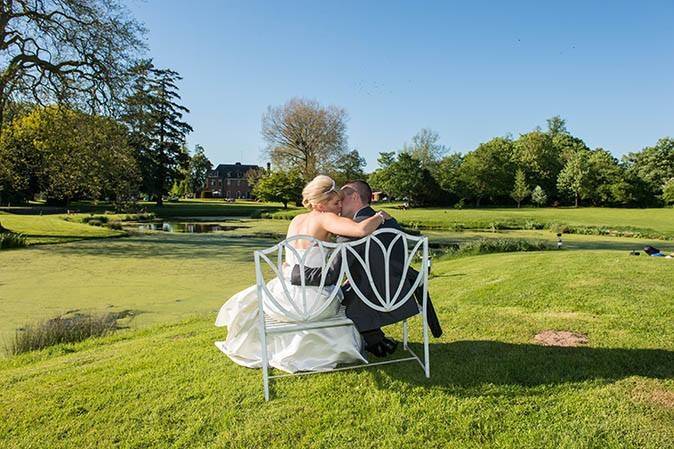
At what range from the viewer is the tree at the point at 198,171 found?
90812 mm

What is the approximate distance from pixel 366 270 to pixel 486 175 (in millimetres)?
50597

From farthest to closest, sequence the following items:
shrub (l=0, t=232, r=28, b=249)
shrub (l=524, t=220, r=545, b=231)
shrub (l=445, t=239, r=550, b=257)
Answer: shrub (l=524, t=220, r=545, b=231) → shrub (l=0, t=232, r=28, b=249) → shrub (l=445, t=239, r=550, b=257)

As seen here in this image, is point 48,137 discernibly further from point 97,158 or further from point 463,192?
point 463,192

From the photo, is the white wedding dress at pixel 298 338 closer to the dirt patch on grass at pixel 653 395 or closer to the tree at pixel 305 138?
the dirt patch on grass at pixel 653 395

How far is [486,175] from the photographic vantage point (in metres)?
50.6

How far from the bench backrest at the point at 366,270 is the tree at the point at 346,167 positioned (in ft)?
134

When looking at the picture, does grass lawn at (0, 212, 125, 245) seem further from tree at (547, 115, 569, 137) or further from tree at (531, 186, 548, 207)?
tree at (547, 115, 569, 137)

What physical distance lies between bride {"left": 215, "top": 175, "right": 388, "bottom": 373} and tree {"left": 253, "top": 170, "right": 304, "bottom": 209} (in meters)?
41.8

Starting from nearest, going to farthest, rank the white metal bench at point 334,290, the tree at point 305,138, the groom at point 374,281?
1. the white metal bench at point 334,290
2. the groom at point 374,281
3. the tree at point 305,138

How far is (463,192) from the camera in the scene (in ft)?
166

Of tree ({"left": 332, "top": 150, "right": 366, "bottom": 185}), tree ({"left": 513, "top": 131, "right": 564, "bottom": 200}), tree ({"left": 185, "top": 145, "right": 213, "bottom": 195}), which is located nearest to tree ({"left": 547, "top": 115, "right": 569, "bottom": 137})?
tree ({"left": 513, "top": 131, "right": 564, "bottom": 200})

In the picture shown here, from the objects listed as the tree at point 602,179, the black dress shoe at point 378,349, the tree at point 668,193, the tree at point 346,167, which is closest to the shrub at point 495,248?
the black dress shoe at point 378,349

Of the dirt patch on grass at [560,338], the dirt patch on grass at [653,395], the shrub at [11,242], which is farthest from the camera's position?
the shrub at [11,242]

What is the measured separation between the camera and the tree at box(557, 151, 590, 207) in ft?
154
